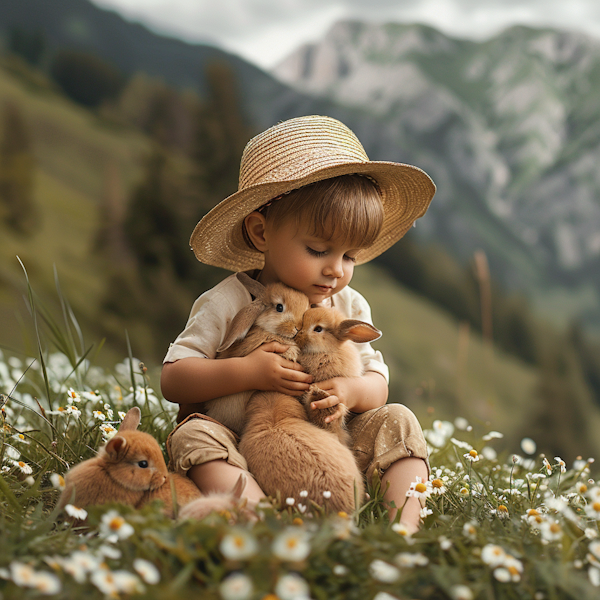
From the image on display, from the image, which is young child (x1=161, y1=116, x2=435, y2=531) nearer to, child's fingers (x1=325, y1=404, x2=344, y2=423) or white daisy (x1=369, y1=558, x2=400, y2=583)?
child's fingers (x1=325, y1=404, x2=344, y2=423)

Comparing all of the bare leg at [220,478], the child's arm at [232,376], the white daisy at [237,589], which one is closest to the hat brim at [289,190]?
the child's arm at [232,376]

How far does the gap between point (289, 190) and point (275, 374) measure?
3.41ft

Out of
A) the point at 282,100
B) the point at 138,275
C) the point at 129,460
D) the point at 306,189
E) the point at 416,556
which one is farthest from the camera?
the point at 282,100

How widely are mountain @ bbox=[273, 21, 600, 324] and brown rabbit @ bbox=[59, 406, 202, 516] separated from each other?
3499 centimetres

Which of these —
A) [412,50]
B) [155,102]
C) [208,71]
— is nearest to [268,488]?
[208,71]

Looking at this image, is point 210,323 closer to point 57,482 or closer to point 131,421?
point 131,421

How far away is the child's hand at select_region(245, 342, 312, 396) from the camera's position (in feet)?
9.27

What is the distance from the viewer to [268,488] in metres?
2.46

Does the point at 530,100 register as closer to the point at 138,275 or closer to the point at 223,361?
the point at 138,275

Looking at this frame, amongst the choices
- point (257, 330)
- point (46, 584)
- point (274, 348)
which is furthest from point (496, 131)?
point (46, 584)

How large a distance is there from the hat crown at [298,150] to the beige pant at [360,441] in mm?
1385

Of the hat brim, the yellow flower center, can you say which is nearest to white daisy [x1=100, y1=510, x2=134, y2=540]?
the yellow flower center

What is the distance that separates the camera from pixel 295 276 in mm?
3139

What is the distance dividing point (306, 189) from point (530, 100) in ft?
156
